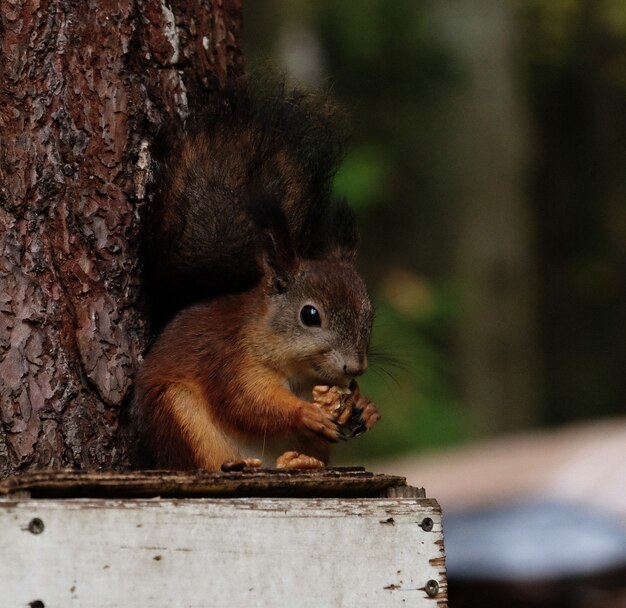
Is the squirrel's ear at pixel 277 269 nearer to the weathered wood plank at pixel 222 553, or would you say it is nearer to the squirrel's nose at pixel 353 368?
the squirrel's nose at pixel 353 368

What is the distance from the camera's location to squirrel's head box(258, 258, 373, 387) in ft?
7.40

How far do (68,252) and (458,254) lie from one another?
4.96 m

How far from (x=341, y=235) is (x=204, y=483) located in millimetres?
948

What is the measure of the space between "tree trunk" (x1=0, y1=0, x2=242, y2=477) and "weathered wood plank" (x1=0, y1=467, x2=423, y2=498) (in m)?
0.54

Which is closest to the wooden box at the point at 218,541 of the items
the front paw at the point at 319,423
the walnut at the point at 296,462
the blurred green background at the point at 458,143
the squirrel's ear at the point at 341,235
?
the walnut at the point at 296,462

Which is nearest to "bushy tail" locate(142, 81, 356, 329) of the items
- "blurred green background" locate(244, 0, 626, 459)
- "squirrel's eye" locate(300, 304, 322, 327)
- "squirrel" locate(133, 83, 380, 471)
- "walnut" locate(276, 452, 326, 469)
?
"squirrel" locate(133, 83, 380, 471)

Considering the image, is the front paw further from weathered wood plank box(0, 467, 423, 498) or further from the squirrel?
weathered wood plank box(0, 467, 423, 498)

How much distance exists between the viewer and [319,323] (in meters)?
2.30

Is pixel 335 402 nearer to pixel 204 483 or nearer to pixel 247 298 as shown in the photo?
pixel 247 298

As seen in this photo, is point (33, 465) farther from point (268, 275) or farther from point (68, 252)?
point (268, 275)

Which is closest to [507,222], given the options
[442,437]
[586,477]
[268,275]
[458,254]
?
[458,254]

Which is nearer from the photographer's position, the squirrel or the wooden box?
the wooden box

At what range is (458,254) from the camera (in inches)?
275

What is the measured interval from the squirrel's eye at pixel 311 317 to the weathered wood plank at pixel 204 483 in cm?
55
